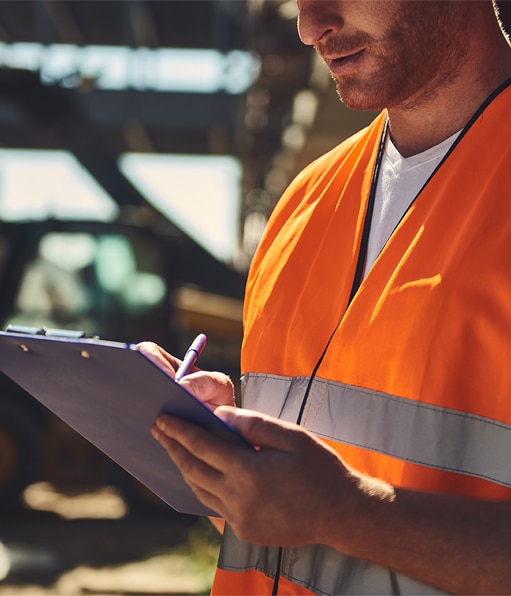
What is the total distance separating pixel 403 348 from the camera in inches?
49.2

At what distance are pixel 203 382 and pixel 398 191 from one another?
414 millimetres

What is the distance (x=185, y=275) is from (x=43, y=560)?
3.47m

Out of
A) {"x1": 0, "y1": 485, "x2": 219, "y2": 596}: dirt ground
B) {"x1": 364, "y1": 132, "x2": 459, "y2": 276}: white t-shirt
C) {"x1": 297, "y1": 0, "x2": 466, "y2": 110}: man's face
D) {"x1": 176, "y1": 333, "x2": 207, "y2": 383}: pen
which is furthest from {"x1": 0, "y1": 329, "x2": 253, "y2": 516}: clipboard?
{"x1": 0, "y1": 485, "x2": 219, "y2": 596}: dirt ground

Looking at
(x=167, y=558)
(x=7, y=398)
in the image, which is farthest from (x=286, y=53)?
(x=167, y=558)

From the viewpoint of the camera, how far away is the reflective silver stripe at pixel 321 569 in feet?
4.03

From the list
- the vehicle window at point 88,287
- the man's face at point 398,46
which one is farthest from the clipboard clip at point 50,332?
the vehicle window at point 88,287

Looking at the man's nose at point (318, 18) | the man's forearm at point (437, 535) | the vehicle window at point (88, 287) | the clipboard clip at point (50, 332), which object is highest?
the man's nose at point (318, 18)

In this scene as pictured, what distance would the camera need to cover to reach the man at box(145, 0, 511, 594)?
111 cm

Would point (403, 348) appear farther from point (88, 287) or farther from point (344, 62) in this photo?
point (88, 287)

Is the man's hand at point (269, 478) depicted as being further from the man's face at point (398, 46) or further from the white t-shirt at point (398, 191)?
the man's face at point (398, 46)

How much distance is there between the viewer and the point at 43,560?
6160mm

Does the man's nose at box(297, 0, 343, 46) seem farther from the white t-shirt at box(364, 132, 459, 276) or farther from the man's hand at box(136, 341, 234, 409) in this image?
the man's hand at box(136, 341, 234, 409)

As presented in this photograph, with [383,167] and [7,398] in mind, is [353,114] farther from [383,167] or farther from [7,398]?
[383,167]

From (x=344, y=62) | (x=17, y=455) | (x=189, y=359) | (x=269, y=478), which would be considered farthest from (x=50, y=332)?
(x=17, y=455)
